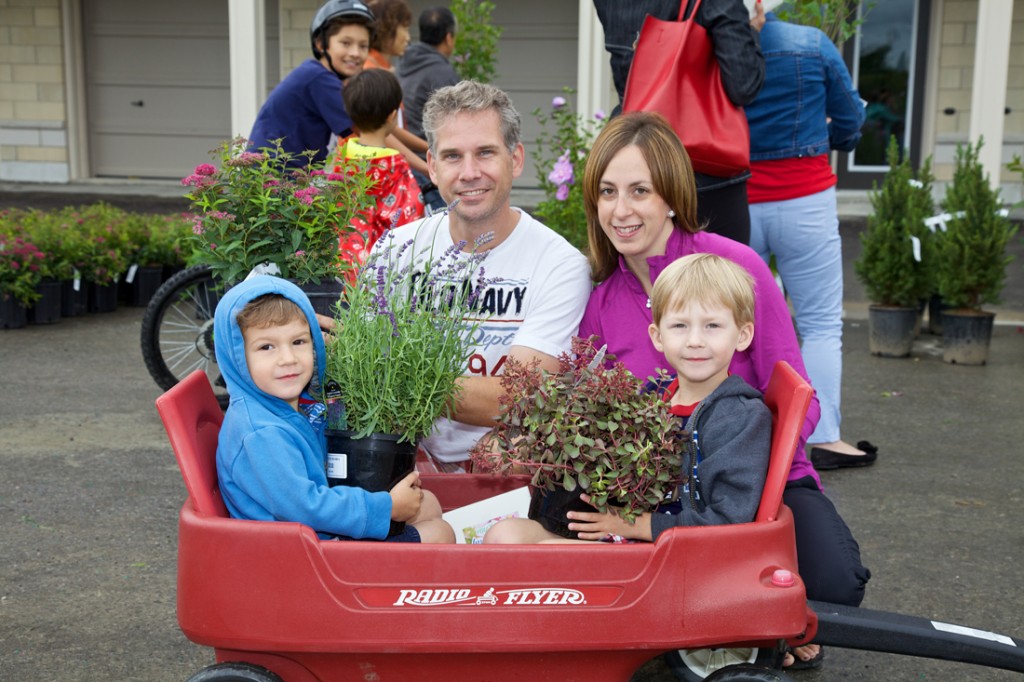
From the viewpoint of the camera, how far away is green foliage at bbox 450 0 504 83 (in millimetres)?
8258

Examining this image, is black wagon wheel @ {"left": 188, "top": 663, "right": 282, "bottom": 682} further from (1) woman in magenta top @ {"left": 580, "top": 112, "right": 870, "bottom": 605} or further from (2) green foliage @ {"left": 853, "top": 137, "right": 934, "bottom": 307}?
(2) green foliage @ {"left": 853, "top": 137, "right": 934, "bottom": 307}

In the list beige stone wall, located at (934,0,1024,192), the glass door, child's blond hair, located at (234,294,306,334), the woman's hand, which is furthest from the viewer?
the glass door

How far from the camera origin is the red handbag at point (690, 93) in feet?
12.1

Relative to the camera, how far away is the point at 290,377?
8.13 ft

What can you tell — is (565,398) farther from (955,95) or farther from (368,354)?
(955,95)

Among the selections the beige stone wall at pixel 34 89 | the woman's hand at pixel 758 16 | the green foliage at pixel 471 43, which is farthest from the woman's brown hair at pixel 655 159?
the beige stone wall at pixel 34 89

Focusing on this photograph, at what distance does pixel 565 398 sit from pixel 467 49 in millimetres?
6298

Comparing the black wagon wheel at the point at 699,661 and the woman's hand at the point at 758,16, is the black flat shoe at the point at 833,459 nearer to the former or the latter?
the woman's hand at the point at 758,16

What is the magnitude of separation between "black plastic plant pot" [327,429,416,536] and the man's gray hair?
966 millimetres

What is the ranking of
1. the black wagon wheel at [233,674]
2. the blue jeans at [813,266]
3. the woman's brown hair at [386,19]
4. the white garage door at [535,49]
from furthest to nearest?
the white garage door at [535,49], the woman's brown hair at [386,19], the blue jeans at [813,266], the black wagon wheel at [233,674]

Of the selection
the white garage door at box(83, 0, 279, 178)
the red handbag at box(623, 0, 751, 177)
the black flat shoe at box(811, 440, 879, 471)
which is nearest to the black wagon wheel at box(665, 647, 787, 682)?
the red handbag at box(623, 0, 751, 177)

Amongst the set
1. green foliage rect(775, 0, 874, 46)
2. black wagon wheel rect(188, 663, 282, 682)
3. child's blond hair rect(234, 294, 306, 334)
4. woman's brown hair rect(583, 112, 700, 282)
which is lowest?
black wagon wheel rect(188, 663, 282, 682)

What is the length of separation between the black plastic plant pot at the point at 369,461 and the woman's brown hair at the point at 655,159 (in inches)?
35.3

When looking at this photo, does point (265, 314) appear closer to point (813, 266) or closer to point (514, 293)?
point (514, 293)
